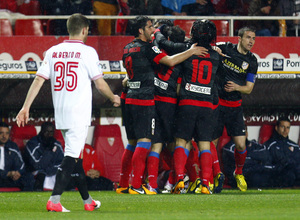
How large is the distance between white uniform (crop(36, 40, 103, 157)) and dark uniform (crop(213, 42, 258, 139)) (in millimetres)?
3724

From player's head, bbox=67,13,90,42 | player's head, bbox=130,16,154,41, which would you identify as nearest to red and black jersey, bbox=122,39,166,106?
player's head, bbox=130,16,154,41

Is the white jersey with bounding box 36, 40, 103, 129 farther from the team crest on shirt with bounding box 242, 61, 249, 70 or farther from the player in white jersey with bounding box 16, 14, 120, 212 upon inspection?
the team crest on shirt with bounding box 242, 61, 249, 70

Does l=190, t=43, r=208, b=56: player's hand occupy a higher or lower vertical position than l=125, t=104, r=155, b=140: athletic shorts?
higher

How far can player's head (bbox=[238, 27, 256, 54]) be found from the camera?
9.77 m

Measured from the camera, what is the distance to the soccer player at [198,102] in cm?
866

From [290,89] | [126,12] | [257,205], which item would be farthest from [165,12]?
[257,205]

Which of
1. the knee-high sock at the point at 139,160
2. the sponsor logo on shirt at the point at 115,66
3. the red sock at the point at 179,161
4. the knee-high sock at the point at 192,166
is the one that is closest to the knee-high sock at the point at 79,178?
the knee-high sock at the point at 139,160

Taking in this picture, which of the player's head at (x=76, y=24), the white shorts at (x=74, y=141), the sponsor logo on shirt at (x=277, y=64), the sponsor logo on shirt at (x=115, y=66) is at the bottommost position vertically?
the white shorts at (x=74, y=141)

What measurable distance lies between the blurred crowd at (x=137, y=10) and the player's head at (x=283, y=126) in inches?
60.9

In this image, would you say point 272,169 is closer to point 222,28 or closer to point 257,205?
point 222,28

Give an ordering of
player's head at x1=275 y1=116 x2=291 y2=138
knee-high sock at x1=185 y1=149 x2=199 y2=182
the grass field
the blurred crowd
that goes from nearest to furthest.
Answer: the grass field
knee-high sock at x1=185 y1=149 x2=199 y2=182
player's head at x1=275 y1=116 x2=291 y2=138
the blurred crowd

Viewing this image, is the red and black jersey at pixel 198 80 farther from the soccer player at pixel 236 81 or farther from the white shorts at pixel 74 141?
the white shorts at pixel 74 141

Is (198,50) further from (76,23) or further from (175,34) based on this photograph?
(76,23)

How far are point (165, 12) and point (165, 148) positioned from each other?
9.84 feet
